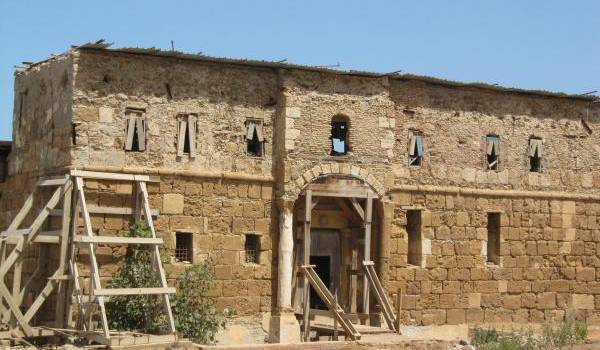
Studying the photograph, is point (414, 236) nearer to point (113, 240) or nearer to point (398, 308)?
point (398, 308)

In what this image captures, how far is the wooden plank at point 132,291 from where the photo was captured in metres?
17.1

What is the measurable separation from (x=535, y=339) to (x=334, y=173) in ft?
18.3

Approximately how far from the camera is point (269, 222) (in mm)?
20734

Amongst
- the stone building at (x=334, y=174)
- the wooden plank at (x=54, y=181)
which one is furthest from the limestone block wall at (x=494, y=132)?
the wooden plank at (x=54, y=181)

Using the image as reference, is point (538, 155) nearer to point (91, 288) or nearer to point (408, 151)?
point (408, 151)

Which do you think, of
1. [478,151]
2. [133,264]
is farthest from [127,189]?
[478,151]

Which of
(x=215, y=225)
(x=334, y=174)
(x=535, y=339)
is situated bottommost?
(x=535, y=339)

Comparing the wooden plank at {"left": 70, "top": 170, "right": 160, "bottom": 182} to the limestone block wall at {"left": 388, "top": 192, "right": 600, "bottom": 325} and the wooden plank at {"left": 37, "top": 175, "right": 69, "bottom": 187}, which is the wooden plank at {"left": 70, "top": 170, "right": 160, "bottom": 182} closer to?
the wooden plank at {"left": 37, "top": 175, "right": 69, "bottom": 187}

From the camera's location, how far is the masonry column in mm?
20391

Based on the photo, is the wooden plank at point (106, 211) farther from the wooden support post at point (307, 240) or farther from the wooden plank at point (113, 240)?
the wooden support post at point (307, 240)

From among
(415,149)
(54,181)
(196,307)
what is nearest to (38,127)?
(54,181)

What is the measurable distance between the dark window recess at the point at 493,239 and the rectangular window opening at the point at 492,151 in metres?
1.22

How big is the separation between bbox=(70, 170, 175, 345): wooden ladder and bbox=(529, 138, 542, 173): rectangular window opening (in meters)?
10.1

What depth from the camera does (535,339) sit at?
2053 centimetres
